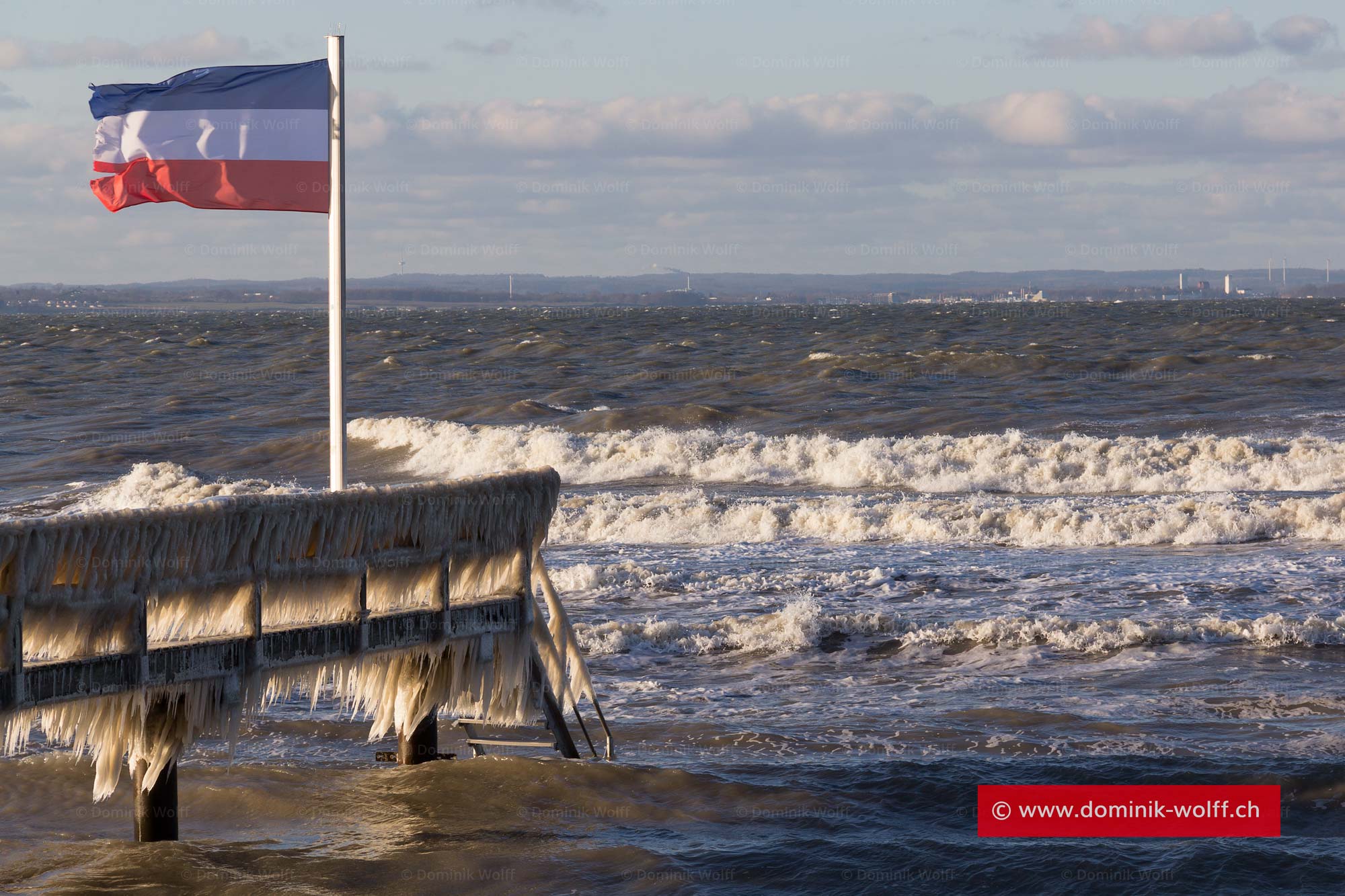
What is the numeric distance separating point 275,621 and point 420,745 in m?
1.77

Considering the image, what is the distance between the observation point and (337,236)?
30.3 ft

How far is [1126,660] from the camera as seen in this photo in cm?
1164

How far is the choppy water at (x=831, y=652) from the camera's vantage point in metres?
7.47

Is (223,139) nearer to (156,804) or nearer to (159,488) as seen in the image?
(156,804)

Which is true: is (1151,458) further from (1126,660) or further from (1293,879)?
(1293,879)

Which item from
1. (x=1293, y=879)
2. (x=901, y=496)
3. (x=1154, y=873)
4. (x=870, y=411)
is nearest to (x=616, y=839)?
(x=1154, y=873)

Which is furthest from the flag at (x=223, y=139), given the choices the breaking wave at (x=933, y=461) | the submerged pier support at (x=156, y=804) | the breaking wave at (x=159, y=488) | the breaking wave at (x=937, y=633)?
the breaking wave at (x=159, y=488)

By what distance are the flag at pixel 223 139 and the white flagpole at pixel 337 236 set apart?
7cm

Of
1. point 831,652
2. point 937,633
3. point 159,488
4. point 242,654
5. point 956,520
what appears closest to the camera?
point 242,654

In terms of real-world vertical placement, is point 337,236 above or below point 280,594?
above

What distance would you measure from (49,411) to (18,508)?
18.8 metres

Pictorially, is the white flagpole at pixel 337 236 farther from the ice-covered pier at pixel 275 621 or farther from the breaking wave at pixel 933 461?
the breaking wave at pixel 933 461

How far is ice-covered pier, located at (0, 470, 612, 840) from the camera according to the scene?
250 inches

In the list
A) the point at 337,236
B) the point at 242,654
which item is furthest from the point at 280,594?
the point at 337,236
